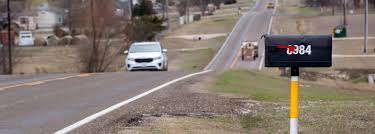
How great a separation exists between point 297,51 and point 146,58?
84.5 feet

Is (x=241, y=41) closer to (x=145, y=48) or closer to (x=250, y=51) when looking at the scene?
(x=250, y=51)

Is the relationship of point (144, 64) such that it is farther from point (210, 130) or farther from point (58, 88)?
point (210, 130)

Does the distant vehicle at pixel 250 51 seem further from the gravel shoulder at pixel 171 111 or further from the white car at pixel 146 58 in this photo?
the gravel shoulder at pixel 171 111

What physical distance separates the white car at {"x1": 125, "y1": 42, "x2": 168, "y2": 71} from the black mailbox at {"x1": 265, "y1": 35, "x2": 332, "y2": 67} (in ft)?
83.8

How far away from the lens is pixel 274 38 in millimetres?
7797

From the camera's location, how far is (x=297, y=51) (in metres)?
7.78

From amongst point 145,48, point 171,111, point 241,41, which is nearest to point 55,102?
point 171,111

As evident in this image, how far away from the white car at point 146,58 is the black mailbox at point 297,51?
25545 mm

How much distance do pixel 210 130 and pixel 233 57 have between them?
174 ft

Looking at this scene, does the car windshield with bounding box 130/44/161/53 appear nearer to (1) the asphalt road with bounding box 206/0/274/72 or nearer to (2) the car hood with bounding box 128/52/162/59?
(2) the car hood with bounding box 128/52/162/59

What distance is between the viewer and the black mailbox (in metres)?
7.77

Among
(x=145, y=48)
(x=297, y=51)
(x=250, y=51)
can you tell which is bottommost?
(x=250, y=51)

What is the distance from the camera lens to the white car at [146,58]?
109 feet

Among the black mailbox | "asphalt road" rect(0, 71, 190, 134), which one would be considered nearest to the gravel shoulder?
"asphalt road" rect(0, 71, 190, 134)
